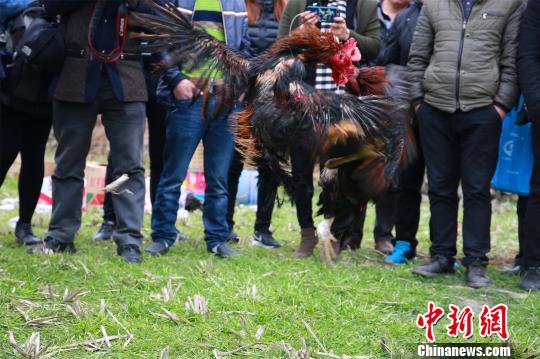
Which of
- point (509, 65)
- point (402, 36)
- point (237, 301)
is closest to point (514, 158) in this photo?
point (509, 65)

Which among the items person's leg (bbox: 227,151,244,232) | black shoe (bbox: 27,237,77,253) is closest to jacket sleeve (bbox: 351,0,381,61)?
person's leg (bbox: 227,151,244,232)

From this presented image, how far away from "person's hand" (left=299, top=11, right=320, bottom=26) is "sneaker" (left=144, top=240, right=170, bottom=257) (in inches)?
74.0

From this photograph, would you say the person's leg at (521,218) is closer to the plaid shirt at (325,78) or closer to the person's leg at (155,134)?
the plaid shirt at (325,78)

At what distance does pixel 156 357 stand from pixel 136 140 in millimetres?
2301

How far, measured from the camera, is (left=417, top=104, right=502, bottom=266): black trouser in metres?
5.40

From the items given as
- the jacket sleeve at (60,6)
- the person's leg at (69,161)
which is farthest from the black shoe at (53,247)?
the jacket sleeve at (60,6)

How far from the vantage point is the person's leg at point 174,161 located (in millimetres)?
5762

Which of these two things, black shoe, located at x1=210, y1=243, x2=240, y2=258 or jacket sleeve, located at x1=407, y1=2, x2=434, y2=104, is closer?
jacket sleeve, located at x1=407, y1=2, x2=434, y2=104

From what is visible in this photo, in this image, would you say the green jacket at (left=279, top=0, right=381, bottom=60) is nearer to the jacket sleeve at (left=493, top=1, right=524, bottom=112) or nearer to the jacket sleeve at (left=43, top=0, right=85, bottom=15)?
the jacket sleeve at (left=493, top=1, right=524, bottom=112)

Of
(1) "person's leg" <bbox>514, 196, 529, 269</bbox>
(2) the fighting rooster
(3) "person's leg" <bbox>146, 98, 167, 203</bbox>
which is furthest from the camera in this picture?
(3) "person's leg" <bbox>146, 98, 167, 203</bbox>

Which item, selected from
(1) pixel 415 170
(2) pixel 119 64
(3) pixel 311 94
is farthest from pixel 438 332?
(2) pixel 119 64

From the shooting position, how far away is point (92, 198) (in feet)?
28.2

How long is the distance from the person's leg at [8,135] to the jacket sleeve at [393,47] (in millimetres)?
2880

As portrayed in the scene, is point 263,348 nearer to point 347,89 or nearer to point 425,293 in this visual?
point 425,293
